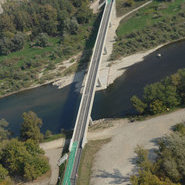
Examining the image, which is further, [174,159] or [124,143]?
[124,143]

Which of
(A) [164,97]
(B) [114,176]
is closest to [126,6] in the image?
(A) [164,97]

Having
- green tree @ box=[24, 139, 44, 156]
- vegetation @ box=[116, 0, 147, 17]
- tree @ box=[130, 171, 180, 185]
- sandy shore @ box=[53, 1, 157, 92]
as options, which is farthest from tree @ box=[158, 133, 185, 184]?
vegetation @ box=[116, 0, 147, 17]

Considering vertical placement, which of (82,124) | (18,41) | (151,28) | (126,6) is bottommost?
(82,124)

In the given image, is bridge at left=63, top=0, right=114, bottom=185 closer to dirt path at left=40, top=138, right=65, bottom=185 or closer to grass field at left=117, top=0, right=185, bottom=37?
dirt path at left=40, top=138, right=65, bottom=185

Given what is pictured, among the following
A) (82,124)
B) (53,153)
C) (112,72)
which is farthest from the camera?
(112,72)

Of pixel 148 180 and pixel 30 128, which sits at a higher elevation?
pixel 30 128

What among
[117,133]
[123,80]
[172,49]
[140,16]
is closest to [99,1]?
[140,16]

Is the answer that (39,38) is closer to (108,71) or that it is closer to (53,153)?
(108,71)
